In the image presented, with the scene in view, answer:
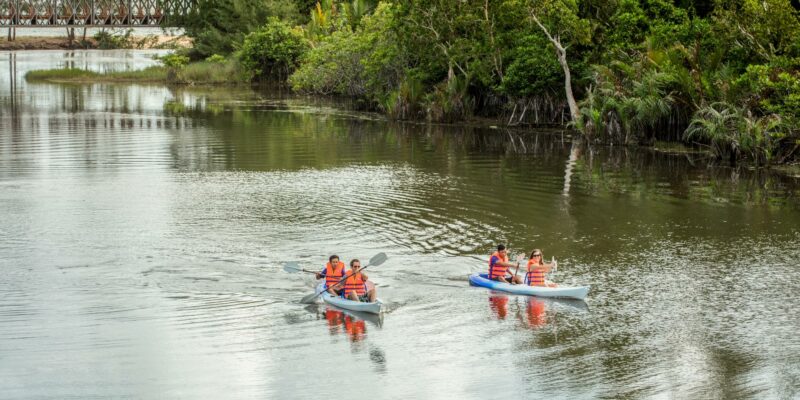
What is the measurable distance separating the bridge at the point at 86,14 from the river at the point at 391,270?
6318 cm

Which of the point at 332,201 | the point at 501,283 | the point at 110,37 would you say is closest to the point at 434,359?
the point at 501,283

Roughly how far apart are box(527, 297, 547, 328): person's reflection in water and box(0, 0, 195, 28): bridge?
82286mm

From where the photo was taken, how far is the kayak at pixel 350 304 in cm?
2072

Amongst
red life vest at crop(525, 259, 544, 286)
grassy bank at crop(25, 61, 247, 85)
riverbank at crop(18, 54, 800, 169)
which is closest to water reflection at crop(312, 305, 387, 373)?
red life vest at crop(525, 259, 544, 286)

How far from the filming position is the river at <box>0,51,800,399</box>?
17469 mm

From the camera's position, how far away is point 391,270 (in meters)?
24.0

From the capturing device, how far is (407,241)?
26.7m

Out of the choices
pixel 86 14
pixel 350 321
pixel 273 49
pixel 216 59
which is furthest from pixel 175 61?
pixel 350 321

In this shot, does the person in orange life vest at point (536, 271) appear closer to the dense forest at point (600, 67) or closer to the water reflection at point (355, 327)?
the water reflection at point (355, 327)

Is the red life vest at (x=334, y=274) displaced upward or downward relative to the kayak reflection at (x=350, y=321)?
upward

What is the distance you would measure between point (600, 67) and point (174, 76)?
4833 cm

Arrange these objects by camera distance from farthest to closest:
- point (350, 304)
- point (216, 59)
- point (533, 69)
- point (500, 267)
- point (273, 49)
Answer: point (216, 59) < point (273, 49) < point (533, 69) < point (500, 267) < point (350, 304)

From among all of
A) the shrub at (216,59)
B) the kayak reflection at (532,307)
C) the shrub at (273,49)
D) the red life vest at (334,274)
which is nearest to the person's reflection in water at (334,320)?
the red life vest at (334,274)

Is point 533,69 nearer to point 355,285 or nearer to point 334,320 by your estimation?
point 355,285
